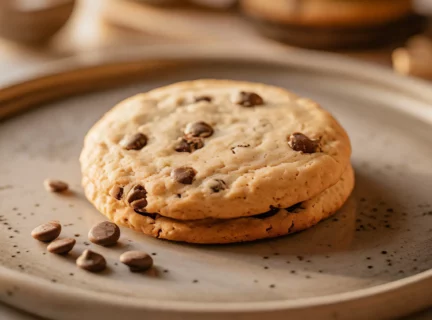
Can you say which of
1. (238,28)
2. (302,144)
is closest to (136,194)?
(302,144)

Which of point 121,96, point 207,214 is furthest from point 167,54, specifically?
point 207,214

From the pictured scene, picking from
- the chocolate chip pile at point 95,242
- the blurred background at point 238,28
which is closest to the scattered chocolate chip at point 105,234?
the chocolate chip pile at point 95,242

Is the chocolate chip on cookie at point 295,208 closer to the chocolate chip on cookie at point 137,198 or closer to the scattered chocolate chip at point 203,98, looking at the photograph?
the chocolate chip on cookie at point 137,198

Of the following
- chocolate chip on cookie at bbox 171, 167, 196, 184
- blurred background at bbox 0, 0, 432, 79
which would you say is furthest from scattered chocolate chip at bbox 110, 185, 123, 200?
blurred background at bbox 0, 0, 432, 79

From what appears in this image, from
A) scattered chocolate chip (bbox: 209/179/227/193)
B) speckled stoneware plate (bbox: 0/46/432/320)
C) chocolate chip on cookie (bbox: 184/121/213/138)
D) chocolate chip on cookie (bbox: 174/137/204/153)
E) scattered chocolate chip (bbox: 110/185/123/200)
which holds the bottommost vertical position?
speckled stoneware plate (bbox: 0/46/432/320)

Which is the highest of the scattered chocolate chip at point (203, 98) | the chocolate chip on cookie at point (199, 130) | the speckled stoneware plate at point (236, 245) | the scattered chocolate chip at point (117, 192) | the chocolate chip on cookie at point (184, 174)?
the scattered chocolate chip at point (203, 98)

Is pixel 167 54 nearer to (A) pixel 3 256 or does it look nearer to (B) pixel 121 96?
(B) pixel 121 96

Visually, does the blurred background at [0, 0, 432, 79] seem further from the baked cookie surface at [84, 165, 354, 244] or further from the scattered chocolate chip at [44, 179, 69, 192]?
the baked cookie surface at [84, 165, 354, 244]
